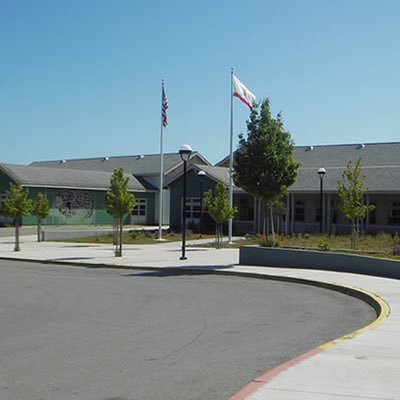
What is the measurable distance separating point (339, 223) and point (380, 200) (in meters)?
2.90

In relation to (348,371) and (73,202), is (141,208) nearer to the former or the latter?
(73,202)

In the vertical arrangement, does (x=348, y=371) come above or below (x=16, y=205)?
below

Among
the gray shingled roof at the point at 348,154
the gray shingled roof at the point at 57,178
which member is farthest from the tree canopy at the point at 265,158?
the gray shingled roof at the point at 57,178

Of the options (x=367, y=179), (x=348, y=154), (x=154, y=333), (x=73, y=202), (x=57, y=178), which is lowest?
(x=154, y=333)

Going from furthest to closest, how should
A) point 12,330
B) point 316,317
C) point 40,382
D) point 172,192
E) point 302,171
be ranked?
point 172,192
point 302,171
point 316,317
point 12,330
point 40,382

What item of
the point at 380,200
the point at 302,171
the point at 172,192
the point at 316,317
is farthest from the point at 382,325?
the point at 172,192

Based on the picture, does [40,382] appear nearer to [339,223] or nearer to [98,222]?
[339,223]

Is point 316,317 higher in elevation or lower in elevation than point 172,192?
lower

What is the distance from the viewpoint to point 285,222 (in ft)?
136

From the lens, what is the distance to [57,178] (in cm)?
4975

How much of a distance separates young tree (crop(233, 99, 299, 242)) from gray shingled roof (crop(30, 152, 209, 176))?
109ft

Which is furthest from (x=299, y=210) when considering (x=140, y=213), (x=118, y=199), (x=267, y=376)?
(x=267, y=376)

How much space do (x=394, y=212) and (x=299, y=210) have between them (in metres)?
6.47

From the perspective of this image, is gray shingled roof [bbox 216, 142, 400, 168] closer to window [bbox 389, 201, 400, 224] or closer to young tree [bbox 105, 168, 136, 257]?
window [bbox 389, 201, 400, 224]
